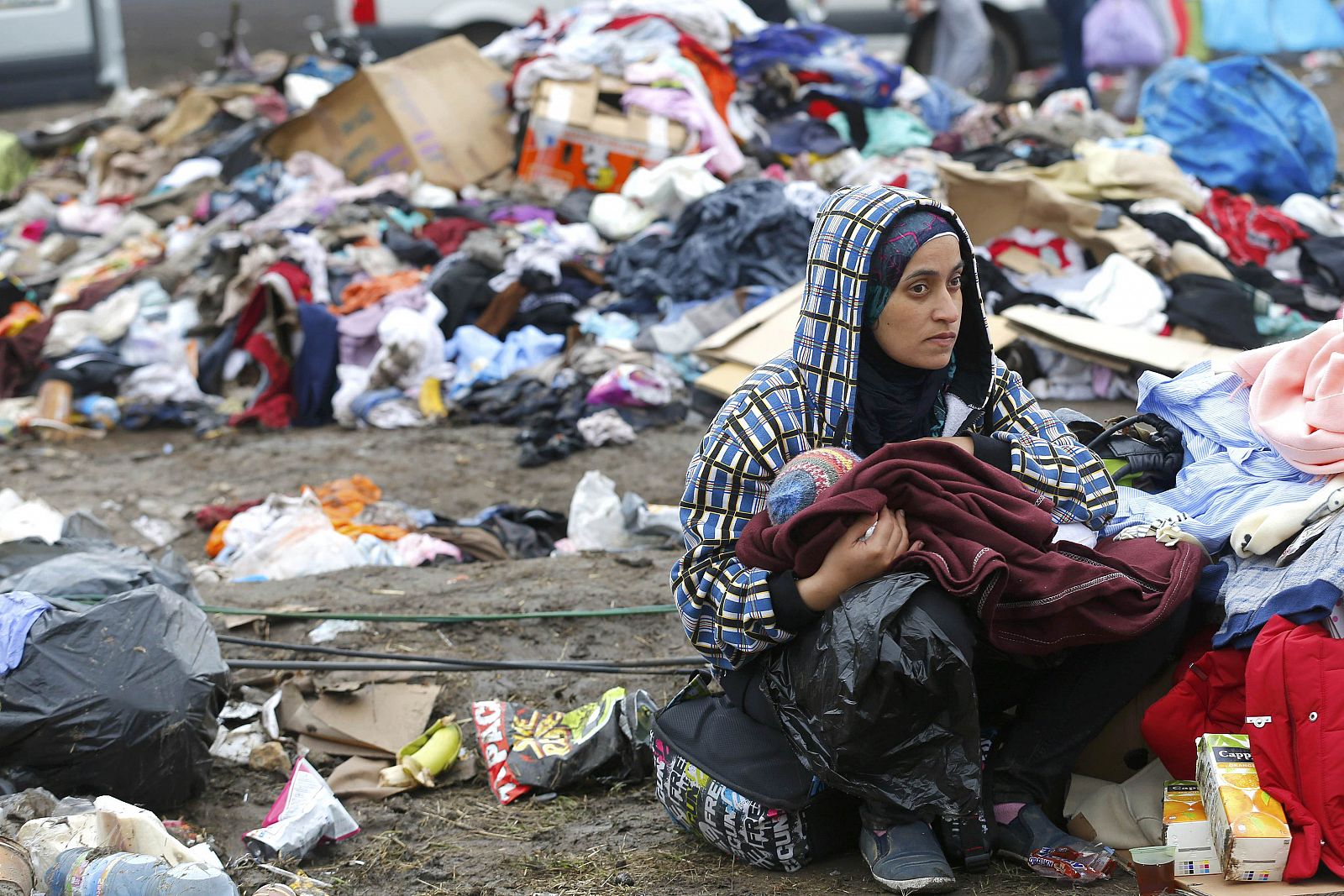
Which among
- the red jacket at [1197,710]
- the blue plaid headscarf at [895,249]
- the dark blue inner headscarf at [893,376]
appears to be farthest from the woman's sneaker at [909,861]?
the blue plaid headscarf at [895,249]

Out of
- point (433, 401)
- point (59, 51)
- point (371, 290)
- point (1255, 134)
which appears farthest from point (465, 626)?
point (59, 51)

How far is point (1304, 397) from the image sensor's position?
3035 mm

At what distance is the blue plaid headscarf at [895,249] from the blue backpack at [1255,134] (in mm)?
6605

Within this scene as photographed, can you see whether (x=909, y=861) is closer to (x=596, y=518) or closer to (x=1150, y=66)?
(x=596, y=518)

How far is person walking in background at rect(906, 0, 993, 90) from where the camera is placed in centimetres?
1194

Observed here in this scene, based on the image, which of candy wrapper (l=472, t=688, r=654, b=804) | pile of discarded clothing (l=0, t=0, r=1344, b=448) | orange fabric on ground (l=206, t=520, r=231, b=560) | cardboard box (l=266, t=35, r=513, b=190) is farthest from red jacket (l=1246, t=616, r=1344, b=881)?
cardboard box (l=266, t=35, r=513, b=190)

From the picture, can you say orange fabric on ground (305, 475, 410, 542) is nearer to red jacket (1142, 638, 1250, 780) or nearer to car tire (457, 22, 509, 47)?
red jacket (1142, 638, 1250, 780)

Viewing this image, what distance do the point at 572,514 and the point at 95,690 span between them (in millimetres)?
2439

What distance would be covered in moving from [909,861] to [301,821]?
4.70ft

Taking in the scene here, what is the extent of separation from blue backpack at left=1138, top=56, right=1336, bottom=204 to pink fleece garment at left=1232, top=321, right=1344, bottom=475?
6.03m

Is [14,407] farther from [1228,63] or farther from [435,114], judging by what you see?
[1228,63]

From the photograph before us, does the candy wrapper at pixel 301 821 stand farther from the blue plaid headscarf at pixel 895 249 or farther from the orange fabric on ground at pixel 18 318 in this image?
the orange fabric on ground at pixel 18 318

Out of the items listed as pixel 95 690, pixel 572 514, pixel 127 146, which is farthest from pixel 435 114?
pixel 95 690

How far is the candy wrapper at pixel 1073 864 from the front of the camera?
269cm
